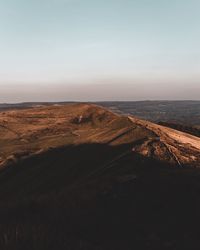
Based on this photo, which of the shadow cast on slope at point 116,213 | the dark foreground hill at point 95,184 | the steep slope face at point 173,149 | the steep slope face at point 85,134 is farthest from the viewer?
the steep slope face at point 85,134

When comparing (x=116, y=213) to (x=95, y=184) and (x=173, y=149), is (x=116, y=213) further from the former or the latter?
(x=173, y=149)

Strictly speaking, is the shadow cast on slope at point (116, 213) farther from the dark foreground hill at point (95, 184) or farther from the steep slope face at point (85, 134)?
the steep slope face at point (85, 134)

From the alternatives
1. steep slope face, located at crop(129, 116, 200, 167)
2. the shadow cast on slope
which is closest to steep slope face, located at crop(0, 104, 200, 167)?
steep slope face, located at crop(129, 116, 200, 167)

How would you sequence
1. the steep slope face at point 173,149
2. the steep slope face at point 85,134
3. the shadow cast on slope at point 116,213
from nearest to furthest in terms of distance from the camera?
the shadow cast on slope at point 116,213 < the steep slope face at point 173,149 < the steep slope face at point 85,134

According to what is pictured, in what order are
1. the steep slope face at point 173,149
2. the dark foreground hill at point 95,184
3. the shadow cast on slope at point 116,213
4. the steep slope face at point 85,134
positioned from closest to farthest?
the shadow cast on slope at point 116,213, the dark foreground hill at point 95,184, the steep slope face at point 173,149, the steep slope face at point 85,134

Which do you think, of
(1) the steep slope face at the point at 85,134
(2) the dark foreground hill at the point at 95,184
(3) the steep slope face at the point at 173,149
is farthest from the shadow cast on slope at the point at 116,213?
(1) the steep slope face at the point at 85,134

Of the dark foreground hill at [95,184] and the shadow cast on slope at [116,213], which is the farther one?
the dark foreground hill at [95,184]

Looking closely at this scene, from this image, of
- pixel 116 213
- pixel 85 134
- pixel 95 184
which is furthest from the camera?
pixel 85 134

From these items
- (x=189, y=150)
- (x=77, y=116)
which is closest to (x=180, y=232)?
(x=189, y=150)

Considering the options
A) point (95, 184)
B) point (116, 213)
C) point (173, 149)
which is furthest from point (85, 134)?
point (116, 213)

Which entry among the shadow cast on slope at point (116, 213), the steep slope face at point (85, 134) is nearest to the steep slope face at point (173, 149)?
the steep slope face at point (85, 134)
